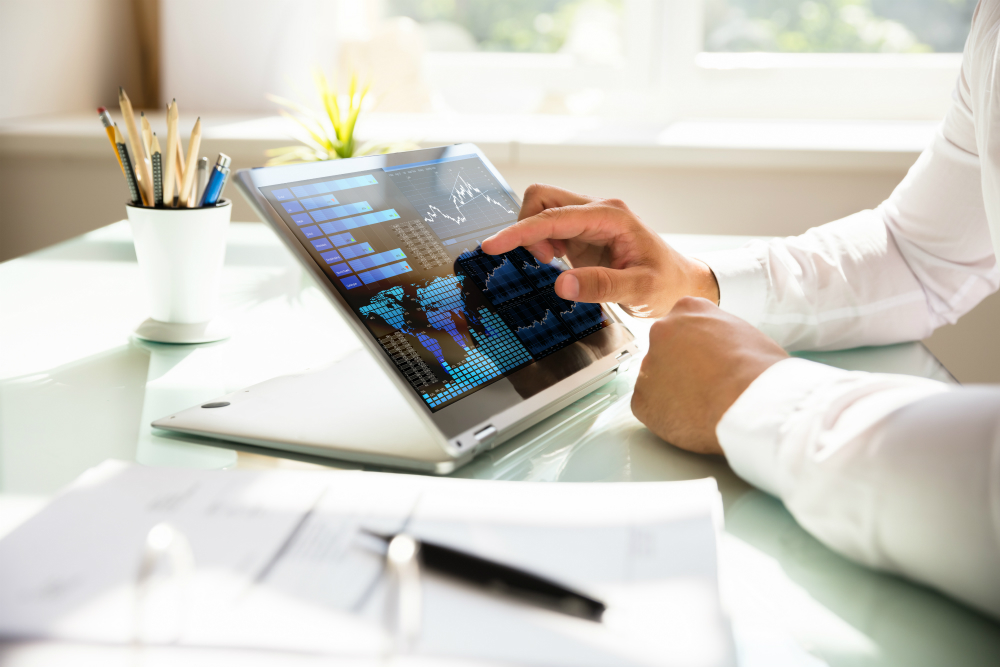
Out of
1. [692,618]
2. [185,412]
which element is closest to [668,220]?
[185,412]

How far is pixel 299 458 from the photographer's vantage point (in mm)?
500

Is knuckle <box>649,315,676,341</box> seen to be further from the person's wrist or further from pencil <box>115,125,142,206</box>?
pencil <box>115,125,142,206</box>

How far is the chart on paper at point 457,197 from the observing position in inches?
24.5

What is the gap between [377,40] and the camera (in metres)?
2.01

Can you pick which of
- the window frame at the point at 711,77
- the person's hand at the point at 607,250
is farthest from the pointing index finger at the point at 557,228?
the window frame at the point at 711,77

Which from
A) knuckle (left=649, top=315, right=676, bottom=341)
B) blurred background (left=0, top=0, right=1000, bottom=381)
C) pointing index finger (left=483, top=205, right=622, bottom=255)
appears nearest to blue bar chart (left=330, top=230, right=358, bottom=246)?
pointing index finger (left=483, top=205, right=622, bottom=255)

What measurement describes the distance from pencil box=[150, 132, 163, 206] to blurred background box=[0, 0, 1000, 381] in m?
0.97

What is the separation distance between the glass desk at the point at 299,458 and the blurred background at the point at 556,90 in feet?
2.90

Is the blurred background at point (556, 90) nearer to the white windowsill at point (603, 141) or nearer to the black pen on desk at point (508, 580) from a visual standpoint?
the white windowsill at point (603, 141)

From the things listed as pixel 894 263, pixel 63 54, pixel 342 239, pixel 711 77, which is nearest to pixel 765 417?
pixel 342 239

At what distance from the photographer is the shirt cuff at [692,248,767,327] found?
0.79m

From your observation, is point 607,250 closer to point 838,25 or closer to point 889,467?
point 889,467

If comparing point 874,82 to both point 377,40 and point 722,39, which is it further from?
point 377,40

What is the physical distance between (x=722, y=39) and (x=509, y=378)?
5.61 feet
